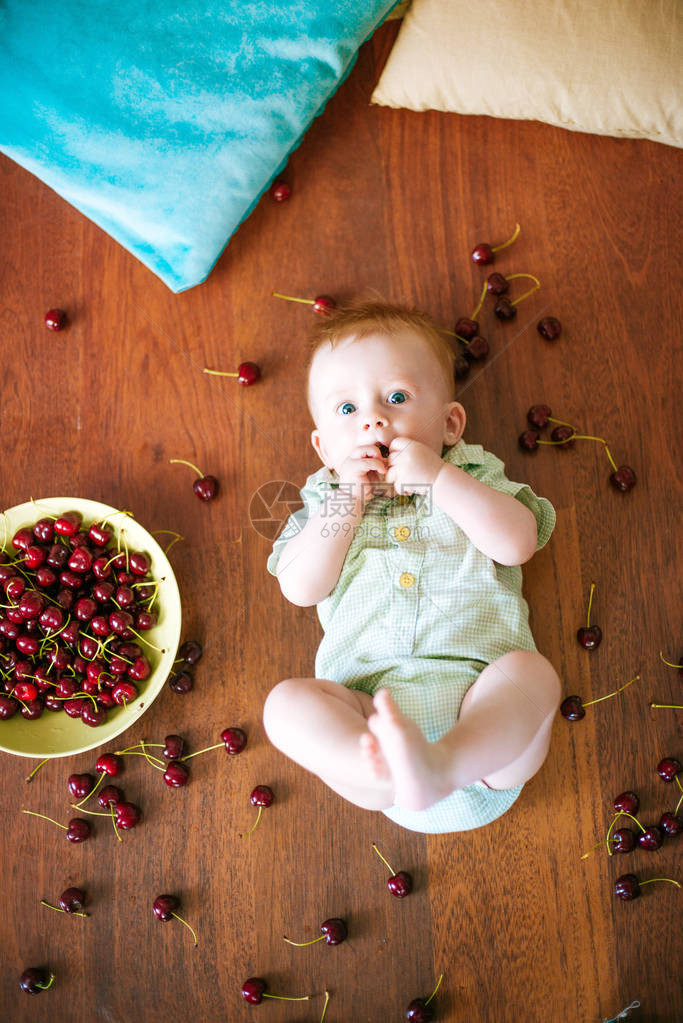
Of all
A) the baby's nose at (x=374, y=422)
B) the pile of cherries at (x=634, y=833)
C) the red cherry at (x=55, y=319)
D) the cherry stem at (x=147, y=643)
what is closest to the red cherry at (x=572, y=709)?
the pile of cherries at (x=634, y=833)

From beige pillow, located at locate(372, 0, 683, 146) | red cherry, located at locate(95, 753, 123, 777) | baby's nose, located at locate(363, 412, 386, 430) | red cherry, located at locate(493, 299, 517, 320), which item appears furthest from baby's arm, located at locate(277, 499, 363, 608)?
beige pillow, located at locate(372, 0, 683, 146)

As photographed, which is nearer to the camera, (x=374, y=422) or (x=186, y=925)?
(x=374, y=422)

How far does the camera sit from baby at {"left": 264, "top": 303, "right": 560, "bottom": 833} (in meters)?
1.08

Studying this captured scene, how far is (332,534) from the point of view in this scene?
1144 mm

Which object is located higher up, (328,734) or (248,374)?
(248,374)

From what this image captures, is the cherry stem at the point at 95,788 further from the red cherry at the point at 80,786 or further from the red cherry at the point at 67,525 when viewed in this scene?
the red cherry at the point at 67,525

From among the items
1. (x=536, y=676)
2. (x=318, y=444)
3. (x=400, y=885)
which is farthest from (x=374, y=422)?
(x=400, y=885)

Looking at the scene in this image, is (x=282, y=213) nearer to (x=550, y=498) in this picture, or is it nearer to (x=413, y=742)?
(x=550, y=498)

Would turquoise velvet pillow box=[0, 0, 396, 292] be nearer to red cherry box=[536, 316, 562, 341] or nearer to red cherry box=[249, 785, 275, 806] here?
red cherry box=[536, 316, 562, 341]

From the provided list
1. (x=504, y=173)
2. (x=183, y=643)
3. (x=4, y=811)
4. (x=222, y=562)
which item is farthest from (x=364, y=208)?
(x=4, y=811)

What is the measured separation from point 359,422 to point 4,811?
3.07 feet

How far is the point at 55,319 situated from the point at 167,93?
1.52 ft

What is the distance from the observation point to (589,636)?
1312mm

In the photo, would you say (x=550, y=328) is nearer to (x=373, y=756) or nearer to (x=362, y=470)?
(x=362, y=470)
